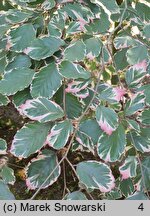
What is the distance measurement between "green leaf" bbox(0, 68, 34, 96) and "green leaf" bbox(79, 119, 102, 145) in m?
0.15

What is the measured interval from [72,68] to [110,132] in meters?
0.17

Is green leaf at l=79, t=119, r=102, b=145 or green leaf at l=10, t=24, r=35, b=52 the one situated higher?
green leaf at l=10, t=24, r=35, b=52

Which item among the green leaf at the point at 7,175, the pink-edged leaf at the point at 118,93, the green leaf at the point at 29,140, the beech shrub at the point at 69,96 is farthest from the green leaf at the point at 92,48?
the green leaf at the point at 7,175

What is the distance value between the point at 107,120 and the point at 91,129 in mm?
59

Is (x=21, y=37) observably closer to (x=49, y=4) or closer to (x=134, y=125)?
(x=49, y=4)

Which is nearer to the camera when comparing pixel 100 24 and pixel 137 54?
pixel 137 54

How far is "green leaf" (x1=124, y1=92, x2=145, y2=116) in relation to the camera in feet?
2.82

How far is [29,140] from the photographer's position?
83cm

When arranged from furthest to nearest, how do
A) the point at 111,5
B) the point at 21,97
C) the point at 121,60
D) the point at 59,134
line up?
the point at 121,60, the point at 111,5, the point at 21,97, the point at 59,134

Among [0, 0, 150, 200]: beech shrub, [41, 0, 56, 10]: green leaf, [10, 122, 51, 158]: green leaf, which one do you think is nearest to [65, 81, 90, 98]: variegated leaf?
[0, 0, 150, 200]: beech shrub

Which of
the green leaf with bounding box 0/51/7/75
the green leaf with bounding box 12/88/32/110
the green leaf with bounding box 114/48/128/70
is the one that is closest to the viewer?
the green leaf with bounding box 12/88/32/110

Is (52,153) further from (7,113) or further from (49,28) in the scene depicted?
(7,113)

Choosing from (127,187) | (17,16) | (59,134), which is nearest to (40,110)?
(59,134)

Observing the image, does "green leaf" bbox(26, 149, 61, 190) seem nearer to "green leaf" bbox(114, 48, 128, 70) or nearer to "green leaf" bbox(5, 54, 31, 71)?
"green leaf" bbox(5, 54, 31, 71)
